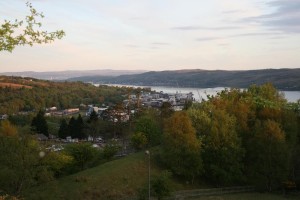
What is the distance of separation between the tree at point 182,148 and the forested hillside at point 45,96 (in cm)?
7543

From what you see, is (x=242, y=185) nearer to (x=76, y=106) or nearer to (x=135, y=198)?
(x=135, y=198)

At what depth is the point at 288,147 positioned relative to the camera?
3712 centimetres

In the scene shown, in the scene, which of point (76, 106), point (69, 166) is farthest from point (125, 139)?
point (76, 106)

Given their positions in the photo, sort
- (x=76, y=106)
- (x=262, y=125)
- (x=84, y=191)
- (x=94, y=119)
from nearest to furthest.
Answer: (x=84, y=191)
(x=262, y=125)
(x=94, y=119)
(x=76, y=106)

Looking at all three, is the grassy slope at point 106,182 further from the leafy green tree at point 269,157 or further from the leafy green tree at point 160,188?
the leafy green tree at point 269,157

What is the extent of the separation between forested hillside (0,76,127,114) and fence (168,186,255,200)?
79708mm

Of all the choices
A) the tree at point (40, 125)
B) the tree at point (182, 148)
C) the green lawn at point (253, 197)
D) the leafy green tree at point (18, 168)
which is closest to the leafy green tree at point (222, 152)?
the tree at point (182, 148)

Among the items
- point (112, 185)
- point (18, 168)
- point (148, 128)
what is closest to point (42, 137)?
point (148, 128)

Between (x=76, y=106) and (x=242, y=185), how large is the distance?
10361 cm

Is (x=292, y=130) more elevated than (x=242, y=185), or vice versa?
(x=292, y=130)

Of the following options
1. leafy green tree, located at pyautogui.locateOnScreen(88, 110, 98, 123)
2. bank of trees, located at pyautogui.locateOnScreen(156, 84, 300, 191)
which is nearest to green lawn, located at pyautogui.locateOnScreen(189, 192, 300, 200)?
bank of trees, located at pyautogui.locateOnScreen(156, 84, 300, 191)

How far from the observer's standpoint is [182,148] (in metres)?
35.9

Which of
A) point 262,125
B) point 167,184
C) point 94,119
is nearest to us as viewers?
point 167,184

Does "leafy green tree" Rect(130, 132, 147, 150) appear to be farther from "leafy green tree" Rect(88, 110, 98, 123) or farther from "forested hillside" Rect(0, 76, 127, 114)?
"forested hillside" Rect(0, 76, 127, 114)
